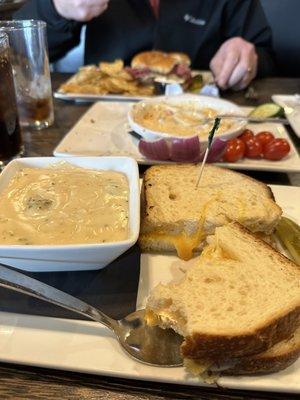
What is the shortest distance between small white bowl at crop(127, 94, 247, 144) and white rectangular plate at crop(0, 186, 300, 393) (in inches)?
37.0

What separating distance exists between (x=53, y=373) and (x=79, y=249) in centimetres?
26

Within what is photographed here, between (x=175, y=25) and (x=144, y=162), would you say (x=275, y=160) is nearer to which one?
(x=144, y=162)

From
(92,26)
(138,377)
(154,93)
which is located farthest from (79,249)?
(92,26)

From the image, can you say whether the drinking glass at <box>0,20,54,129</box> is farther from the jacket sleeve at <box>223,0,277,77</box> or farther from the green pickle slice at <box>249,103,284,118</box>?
the jacket sleeve at <box>223,0,277,77</box>

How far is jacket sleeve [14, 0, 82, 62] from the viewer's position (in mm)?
2969

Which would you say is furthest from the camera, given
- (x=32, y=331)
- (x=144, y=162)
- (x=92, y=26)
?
(x=92, y=26)

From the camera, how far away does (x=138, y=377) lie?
2.70 ft

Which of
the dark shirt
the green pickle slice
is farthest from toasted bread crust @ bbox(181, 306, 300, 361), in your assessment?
the dark shirt

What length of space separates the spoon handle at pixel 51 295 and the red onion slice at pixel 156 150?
2.91 ft

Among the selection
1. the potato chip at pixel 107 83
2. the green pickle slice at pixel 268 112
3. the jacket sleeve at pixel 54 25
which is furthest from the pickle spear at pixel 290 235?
the jacket sleeve at pixel 54 25

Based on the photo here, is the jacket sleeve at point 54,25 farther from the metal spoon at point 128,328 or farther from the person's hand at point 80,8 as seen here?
the metal spoon at point 128,328

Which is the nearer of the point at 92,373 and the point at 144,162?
the point at 92,373

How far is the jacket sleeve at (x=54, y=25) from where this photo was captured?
2969 mm

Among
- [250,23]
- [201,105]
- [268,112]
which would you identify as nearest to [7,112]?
[201,105]
